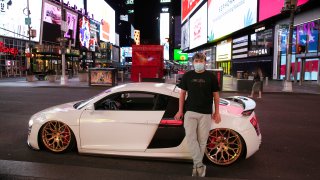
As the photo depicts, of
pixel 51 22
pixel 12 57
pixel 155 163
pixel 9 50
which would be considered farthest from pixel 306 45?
pixel 12 57

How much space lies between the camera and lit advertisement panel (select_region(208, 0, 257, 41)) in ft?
123

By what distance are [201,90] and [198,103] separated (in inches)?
7.2

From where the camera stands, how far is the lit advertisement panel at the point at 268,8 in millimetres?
29453

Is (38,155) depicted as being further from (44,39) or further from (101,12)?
(101,12)

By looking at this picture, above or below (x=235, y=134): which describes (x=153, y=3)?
above

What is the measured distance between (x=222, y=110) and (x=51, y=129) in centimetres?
301

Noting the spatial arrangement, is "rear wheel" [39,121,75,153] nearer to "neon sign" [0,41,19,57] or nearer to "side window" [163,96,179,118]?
"side window" [163,96,179,118]

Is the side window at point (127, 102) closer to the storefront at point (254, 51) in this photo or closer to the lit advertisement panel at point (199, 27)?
the storefront at point (254, 51)

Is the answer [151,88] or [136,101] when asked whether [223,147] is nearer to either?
[151,88]

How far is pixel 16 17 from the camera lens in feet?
146

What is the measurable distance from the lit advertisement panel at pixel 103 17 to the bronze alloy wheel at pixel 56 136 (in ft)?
230

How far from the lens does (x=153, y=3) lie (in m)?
159

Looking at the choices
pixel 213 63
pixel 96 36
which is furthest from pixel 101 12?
pixel 213 63

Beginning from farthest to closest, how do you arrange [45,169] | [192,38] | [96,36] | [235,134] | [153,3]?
[153,3], [192,38], [96,36], [235,134], [45,169]
